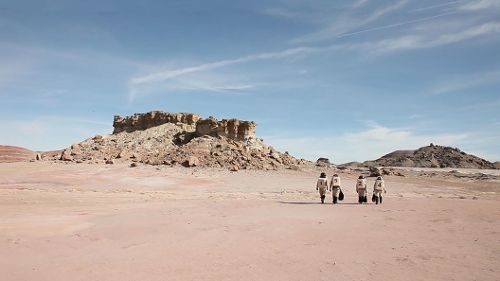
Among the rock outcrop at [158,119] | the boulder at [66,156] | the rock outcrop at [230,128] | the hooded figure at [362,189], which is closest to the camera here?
the hooded figure at [362,189]

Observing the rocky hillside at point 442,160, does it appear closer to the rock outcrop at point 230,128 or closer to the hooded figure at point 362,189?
the rock outcrop at point 230,128

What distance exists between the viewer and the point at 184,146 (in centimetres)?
4278

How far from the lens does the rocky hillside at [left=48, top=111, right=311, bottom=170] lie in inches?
1551

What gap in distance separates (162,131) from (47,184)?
23459mm

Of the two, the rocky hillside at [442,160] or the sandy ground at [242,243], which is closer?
the sandy ground at [242,243]

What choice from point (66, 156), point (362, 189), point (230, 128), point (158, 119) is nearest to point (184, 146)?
point (230, 128)

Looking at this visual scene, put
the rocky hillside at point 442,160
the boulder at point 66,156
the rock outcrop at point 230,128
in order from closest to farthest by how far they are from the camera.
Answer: the rock outcrop at point 230,128, the boulder at point 66,156, the rocky hillside at point 442,160

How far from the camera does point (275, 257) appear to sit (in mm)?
7320

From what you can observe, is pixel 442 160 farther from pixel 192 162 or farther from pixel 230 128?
pixel 192 162

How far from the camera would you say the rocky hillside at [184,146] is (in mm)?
39406

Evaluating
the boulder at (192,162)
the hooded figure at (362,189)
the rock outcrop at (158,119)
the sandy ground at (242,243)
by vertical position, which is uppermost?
the rock outcrop at (158,119)

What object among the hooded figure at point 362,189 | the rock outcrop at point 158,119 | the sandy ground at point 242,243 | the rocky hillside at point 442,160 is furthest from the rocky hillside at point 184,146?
the rocky hillside at point 442,160

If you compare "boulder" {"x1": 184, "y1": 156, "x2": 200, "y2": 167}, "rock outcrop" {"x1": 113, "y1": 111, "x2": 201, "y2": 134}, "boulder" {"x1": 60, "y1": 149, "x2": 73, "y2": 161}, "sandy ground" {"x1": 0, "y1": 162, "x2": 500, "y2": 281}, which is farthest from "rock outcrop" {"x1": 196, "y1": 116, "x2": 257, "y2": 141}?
"sandy ground" {"x1": 0, "y1": 162, "x2": 500, "y2": 281}

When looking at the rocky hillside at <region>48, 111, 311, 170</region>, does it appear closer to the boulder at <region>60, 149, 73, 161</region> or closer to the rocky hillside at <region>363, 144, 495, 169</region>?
the boulder at <region>60, 149, 73, 161</region>
